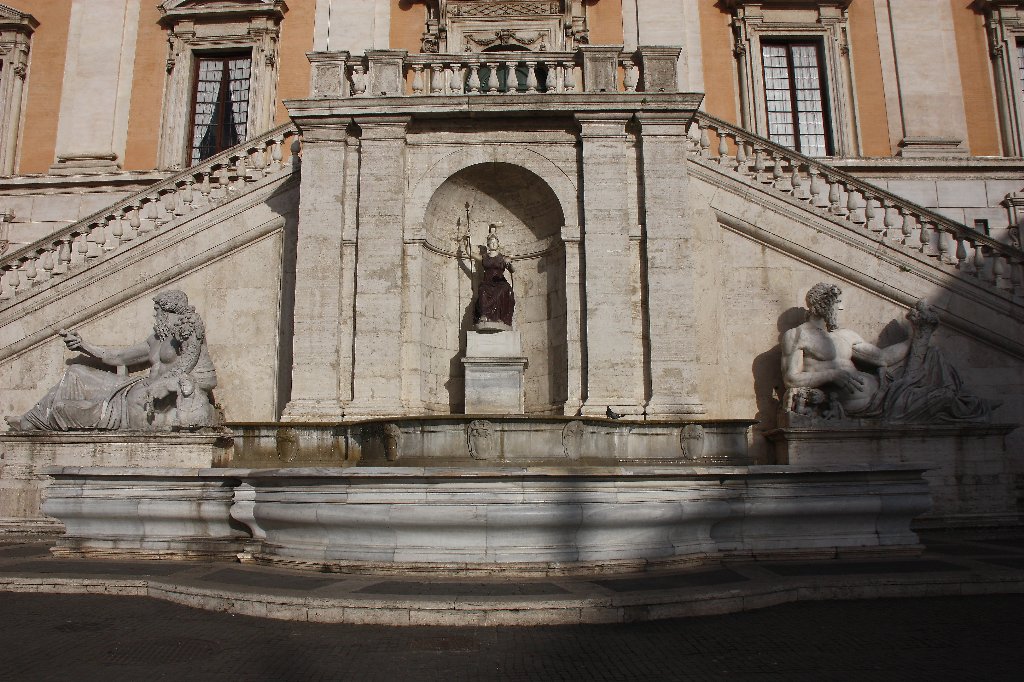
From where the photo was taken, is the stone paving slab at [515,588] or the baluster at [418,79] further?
the baluster at [418,79]

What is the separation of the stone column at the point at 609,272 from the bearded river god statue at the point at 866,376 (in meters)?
2.28

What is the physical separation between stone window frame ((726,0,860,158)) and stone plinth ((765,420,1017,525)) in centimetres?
898

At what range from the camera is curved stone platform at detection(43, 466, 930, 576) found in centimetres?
722

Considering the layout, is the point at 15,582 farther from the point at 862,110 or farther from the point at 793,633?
the point at 862,110

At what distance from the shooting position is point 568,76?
12.5m

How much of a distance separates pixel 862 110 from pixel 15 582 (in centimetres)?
1807

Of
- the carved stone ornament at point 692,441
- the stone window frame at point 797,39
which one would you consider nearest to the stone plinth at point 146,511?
the carved stone ornament at point 692,441

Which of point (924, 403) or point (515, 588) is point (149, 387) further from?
point (924, 403)

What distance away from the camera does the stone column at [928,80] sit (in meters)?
17.5

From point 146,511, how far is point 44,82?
1468 centimetres

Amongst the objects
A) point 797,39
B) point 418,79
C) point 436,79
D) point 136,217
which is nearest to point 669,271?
point 436,79

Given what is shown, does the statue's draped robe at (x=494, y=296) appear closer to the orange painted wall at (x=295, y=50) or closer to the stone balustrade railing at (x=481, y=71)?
the stone balustrade railing at (x=481, y=71)

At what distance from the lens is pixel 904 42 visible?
18281 mm

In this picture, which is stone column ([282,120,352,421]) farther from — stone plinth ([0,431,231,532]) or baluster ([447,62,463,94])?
baluster ([447,62,463,94])
